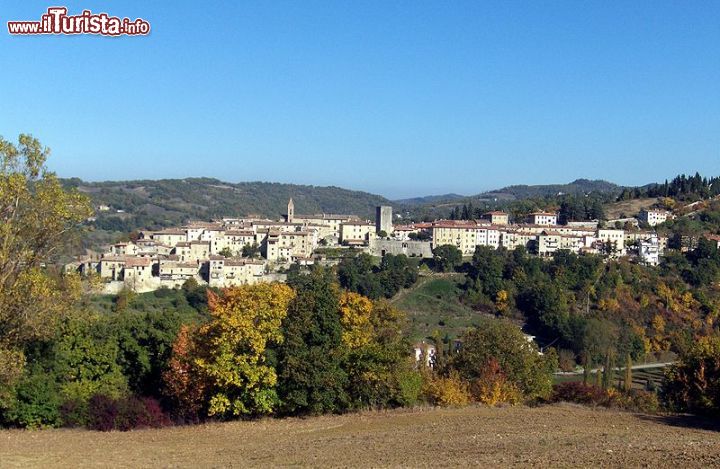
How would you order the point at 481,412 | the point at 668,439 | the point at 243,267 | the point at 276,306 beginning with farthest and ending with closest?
the point at 243,267, the point at 276,306, the point at 481,412, the point at 668,439

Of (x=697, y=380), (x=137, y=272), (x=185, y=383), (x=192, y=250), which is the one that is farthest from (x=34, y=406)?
(x=192, y=250)

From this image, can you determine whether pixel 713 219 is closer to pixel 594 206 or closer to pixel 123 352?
pixel 594 206

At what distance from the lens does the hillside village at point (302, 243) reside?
195 ft

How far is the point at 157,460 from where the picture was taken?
1338 centimetres

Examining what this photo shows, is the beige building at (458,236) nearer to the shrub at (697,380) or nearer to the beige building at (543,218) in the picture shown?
the beige building at (543,218)

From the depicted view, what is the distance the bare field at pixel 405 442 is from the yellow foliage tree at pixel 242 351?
0.70 m

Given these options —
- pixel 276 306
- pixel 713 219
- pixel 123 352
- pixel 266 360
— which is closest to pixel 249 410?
pixel 266 360

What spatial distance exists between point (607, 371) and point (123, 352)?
87.1 feet

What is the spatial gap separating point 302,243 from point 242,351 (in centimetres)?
5254

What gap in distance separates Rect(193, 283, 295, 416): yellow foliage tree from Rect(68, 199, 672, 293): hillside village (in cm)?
3913

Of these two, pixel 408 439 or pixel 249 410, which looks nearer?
pixel 408 439

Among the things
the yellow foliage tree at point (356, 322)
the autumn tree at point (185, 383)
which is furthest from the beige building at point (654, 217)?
the autumn tree at point (185, 383)

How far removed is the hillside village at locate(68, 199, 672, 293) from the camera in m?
59.5

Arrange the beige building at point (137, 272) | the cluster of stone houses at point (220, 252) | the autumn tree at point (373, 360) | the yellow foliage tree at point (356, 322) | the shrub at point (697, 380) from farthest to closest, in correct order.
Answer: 1. the cluster of stone houses at point (220, 252)
2. the beige building at point (137, 272)
3. the shrub at point (697, 380)
4. the yellow foliage tree at point (356, 322)
5. the autumn tree at point (373, 360)
